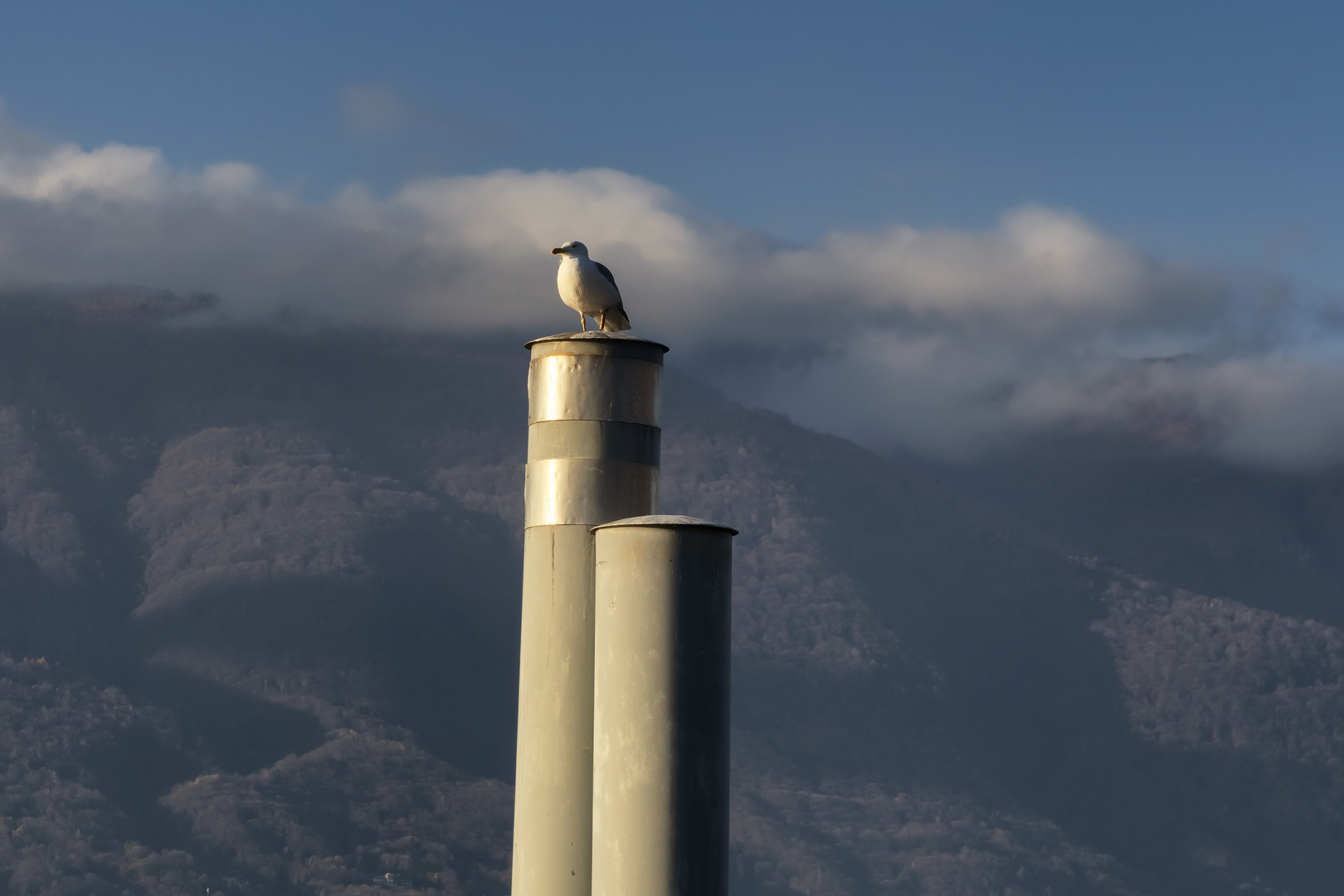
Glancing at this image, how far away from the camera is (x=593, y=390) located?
49.8 feet

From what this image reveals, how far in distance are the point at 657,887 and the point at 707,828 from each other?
0.65 meters

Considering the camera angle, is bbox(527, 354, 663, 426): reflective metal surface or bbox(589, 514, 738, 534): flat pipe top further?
bbox(527, 354, 663, 426): reflective metal surface

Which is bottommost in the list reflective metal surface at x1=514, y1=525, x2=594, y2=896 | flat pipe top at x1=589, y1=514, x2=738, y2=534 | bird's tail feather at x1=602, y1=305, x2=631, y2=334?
A: reflective metal surface at x1=514, y1=525, x2=594, y2=896

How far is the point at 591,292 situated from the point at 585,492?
2.50m

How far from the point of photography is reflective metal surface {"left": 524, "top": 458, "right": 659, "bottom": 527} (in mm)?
14914

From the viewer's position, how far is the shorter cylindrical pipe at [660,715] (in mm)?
13633

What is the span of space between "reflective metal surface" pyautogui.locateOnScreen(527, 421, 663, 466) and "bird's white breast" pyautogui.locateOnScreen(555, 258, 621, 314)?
5.60 ft

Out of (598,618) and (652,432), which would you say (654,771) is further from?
(652,432)

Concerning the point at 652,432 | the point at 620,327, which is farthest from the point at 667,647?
the point at 620,327

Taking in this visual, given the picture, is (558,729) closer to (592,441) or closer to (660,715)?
(660,715)

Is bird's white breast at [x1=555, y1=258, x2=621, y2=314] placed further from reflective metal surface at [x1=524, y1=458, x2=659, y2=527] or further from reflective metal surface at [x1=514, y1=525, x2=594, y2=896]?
reflective metal surface at [x1=514, y1=525, x2=594, y2=896]

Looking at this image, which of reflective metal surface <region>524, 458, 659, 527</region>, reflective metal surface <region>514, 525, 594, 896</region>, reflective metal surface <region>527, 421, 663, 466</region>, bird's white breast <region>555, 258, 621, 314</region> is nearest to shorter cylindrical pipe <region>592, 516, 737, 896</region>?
reflective metal surface <region>514, 525, 594, 896</region>

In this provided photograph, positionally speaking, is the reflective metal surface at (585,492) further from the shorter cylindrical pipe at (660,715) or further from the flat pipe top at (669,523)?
the shorter cylindrical pipe at (660,715)

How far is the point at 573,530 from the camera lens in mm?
14844
